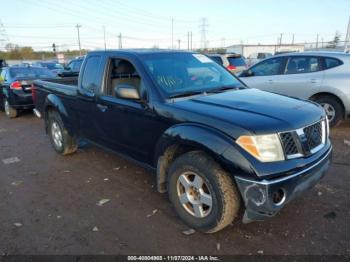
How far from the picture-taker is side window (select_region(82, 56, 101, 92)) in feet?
14.8

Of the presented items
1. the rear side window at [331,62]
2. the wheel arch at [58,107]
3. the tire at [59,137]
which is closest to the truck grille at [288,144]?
the wheel arch at [58,107]

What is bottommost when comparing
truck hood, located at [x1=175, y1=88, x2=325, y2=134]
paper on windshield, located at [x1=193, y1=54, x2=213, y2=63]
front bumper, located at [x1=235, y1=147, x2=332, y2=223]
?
front bumper, located at [x1=235, y1=147, x2=332, y2=223]

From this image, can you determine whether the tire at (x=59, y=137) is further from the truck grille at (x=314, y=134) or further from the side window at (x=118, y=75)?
the truck grille at (x=314, y=134)

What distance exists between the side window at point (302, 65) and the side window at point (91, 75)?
16.0ft

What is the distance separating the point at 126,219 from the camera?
357cm

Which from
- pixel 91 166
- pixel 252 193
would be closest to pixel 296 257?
pixel 252 193

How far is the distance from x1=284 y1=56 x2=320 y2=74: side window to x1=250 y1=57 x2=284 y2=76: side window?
0.23 m

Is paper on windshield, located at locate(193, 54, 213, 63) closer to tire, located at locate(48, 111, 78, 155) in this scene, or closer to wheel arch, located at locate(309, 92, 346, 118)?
tire, located at locate(48, 111, 78, 155)

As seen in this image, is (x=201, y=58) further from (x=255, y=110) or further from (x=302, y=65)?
(x=302, y=65)

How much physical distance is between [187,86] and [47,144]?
170 inches

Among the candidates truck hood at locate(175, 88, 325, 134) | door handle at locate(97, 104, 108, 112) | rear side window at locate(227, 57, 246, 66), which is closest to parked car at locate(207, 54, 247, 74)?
rear side window at locate(227, 57, 246, 66)

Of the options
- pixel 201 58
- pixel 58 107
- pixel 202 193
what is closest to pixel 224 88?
pixel 201 58

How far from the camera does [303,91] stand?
7160 mm

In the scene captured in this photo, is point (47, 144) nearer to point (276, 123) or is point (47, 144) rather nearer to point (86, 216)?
point (86, 216)
